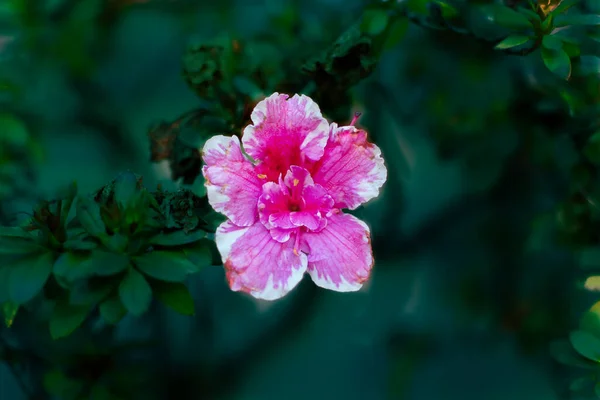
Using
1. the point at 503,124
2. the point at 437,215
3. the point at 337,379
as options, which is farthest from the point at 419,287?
the point at 503,124

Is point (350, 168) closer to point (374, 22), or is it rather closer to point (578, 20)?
point (374, 22)

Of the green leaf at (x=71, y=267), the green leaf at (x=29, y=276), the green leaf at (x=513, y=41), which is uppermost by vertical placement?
the green leaf at (x=513, y=41)

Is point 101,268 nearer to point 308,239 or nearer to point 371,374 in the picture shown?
point 308,239

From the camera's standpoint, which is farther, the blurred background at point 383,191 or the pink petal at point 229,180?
the blurred background at point 383,191

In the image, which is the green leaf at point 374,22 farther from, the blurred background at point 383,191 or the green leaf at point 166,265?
the green leaf at point 166,265

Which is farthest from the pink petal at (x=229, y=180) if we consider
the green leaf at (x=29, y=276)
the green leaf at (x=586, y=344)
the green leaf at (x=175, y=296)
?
the green leaf at (x=586, y=344)

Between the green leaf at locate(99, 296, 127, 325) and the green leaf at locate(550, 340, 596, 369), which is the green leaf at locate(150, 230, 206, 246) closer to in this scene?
the green leaf at locate(99, 296, 127, 325)

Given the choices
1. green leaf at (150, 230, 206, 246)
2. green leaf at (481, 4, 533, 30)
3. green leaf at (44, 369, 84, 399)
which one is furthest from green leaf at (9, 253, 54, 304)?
green leaf at (481, 4, 533, 30)
